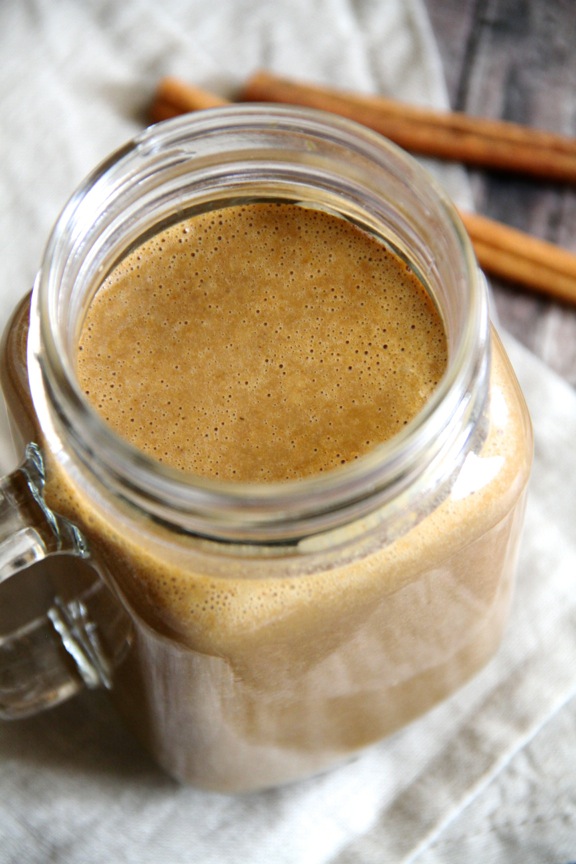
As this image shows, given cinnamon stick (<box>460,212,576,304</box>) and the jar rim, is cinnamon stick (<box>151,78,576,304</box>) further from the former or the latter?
the jar rim

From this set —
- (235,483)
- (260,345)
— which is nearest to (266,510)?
(235,483)

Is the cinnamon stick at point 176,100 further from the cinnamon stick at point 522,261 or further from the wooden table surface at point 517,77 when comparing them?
the wooden table surface at point 517,77

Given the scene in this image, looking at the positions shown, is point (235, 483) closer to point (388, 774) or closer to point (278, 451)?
point (278, 451)

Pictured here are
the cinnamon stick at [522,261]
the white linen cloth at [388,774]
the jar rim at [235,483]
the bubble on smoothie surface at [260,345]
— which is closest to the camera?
the jar rim at [235,483]

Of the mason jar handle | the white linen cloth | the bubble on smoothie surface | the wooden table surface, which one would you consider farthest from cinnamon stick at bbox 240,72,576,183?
the mason jar handle

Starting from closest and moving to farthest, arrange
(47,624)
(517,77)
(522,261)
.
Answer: (47,624)
(522,261)
(517,77)

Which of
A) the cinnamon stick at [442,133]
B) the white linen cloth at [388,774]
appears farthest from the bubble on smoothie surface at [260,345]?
the cinnamon stick at [442,133]
